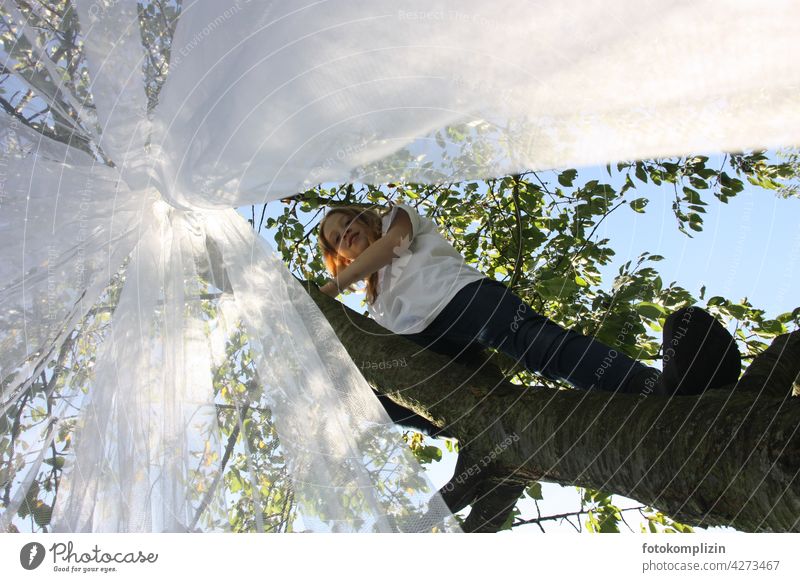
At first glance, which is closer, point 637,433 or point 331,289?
point 637,433

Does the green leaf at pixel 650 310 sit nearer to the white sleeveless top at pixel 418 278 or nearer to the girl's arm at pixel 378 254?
the white sleeveless top at pixel 418 278

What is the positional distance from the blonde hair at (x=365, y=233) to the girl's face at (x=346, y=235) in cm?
1

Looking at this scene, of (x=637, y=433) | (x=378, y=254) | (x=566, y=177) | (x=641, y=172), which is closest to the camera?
(x=637, y=433)

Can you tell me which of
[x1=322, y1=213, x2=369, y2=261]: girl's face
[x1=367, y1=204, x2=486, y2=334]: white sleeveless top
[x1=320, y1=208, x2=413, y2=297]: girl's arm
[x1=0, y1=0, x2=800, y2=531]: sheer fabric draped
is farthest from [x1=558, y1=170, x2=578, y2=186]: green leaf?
[x1=0, y1=0, x2=800, y2=531]: sheer fabric draped

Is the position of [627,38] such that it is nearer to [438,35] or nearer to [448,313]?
[438,35]

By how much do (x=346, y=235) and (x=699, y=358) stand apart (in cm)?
118

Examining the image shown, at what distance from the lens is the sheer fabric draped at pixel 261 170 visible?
4.21 ft

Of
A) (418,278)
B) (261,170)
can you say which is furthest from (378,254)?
(261,170)

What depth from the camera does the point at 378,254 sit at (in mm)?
2090

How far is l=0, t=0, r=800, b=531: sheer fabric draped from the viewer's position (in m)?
1.28

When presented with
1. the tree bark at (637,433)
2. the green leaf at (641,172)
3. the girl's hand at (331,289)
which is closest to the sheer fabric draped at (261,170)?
the tree bark at (637,433)

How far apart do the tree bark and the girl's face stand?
0.32 meters

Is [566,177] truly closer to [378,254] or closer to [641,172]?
[641,172]

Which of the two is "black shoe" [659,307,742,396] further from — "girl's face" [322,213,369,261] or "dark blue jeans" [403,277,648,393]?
"girl's face" [322,213,369,261]
